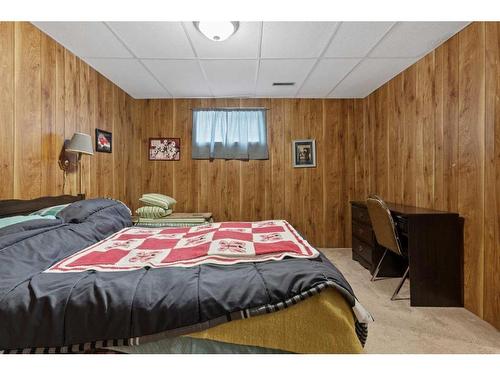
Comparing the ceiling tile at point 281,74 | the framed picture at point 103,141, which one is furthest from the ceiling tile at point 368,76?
the framed picture at point 103,141

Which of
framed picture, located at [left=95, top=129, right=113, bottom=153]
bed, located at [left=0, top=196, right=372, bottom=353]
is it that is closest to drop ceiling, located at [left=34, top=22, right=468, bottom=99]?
framed picture, located at [left=95, top=129, right=113, bottom=153]

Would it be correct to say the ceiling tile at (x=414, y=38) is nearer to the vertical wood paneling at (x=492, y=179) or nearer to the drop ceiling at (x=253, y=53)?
the drop ceiling at (x=253, y=53)

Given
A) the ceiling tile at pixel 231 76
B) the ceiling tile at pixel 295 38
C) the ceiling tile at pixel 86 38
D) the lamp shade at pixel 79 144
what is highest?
the ceiling tile at pixel 295 38

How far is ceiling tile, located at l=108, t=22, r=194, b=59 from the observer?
6.96ft

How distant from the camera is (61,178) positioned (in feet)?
8.00

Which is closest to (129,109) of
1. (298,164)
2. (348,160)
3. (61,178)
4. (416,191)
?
(61,178)

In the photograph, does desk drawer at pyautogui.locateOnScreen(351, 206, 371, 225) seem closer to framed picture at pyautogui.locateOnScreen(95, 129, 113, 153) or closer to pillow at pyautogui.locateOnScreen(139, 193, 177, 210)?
pillow at pyautogui.locateOnScreen(139, 193, 177, 210)

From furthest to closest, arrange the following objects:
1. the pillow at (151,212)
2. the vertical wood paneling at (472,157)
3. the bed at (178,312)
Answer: the pillow at (151,212)
the vertical wood paneling at (472,157)
the bed at (178,312)

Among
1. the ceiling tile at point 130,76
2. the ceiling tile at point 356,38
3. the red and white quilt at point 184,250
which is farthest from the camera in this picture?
the ceiling tile at point 130,76

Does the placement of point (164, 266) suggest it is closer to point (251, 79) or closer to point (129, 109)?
point (251, 79)

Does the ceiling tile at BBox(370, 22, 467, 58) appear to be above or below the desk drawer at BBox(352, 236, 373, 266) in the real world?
above

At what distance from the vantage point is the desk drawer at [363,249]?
3011 mm

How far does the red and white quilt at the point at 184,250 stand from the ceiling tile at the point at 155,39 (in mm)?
1690

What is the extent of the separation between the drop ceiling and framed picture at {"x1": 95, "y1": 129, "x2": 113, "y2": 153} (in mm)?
691
